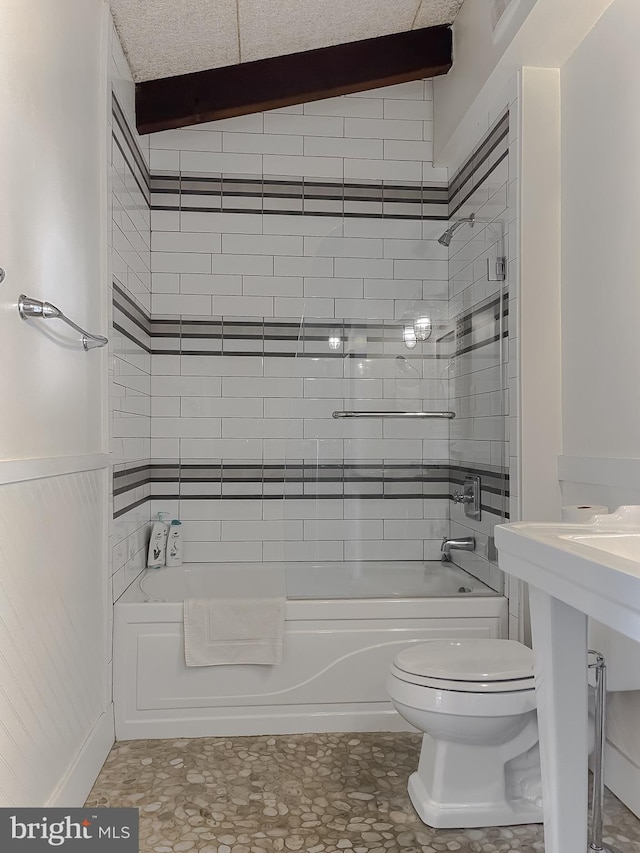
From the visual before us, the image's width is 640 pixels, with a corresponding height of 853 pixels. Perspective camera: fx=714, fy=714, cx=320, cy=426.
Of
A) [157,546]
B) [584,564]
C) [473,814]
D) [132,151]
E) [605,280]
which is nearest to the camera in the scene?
[584,564]

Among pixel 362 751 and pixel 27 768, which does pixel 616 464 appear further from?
pixel 27 768

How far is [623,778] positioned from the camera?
2172mm

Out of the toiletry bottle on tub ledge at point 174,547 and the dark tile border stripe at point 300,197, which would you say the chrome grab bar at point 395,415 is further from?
the dark tile border stripe at point 300,197

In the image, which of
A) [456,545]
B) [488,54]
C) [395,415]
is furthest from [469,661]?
[488,54]

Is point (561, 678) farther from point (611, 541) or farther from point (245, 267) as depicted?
point (245, 267)

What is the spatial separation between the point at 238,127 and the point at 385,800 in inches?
122

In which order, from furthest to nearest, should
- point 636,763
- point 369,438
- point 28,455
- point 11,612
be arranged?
1. point 369,438
2. point 636,763
3. point 28,455
4. point 11,612

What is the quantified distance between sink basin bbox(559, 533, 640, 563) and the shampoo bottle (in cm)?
229

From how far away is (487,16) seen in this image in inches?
107

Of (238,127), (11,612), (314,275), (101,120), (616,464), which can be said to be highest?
(238,127)

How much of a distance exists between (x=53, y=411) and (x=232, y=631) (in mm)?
1175

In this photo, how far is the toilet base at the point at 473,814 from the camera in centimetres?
205

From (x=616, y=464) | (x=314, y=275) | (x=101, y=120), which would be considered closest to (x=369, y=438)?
(x=314, y=275)

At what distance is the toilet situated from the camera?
1996 mm
